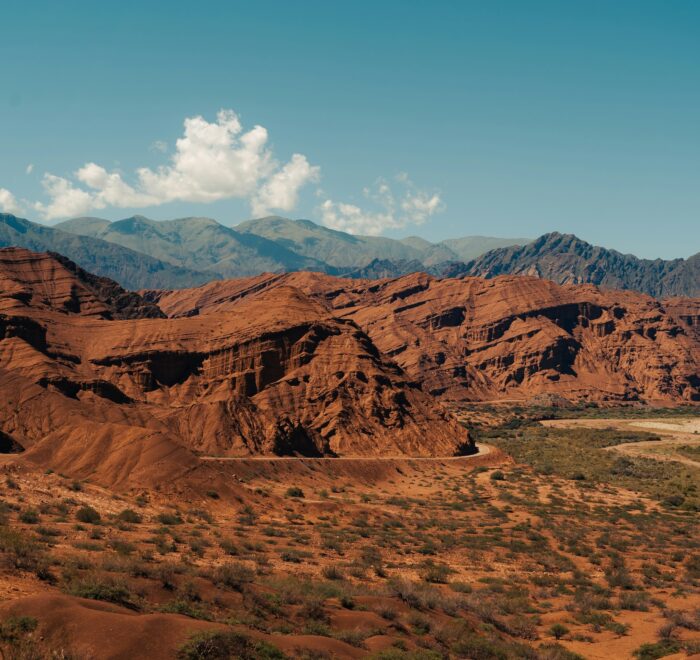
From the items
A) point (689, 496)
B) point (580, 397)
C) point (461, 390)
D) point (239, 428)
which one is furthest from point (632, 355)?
point (239, 428)

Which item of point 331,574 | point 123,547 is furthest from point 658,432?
point 123,547

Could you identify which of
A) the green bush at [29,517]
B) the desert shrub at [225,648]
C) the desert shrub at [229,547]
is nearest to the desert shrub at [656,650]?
the desert shrub at [225,648]

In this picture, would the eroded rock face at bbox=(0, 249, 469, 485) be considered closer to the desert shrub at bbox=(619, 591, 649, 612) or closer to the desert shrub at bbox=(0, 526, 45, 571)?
the desert shrub at bbox=(0, 526, 45, 571)

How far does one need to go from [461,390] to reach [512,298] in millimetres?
40385

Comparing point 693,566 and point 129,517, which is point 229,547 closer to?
point 129,517

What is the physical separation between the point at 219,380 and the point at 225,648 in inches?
2804

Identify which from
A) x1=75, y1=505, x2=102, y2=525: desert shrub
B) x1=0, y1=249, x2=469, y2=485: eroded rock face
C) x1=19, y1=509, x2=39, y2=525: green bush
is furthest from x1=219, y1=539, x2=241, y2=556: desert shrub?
x1=0, y1=249, x2=469, y2=485: eroded rock face

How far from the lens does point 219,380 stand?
285 ft

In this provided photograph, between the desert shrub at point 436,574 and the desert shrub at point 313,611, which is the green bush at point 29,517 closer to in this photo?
the desert shrub at point 313,611

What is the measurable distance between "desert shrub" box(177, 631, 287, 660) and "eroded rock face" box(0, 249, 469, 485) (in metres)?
48.4

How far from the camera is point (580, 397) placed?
6944 inches

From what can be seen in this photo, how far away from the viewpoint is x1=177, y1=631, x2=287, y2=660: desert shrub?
16312mm

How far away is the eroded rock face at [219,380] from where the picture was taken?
69.8m

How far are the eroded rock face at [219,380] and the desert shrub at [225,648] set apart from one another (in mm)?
Result: 48424
